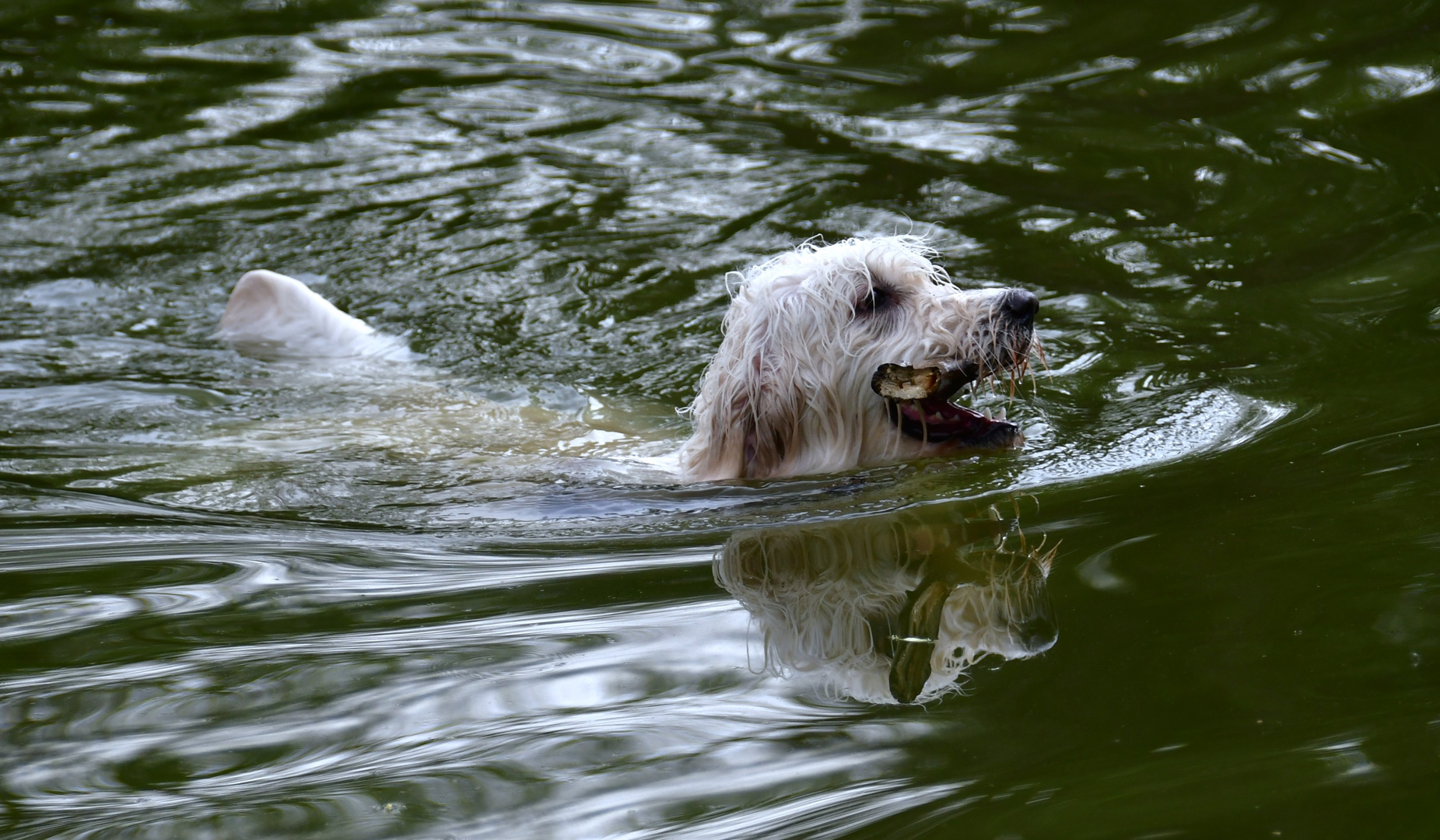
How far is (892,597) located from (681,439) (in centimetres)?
278

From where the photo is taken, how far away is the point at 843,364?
16.0ft

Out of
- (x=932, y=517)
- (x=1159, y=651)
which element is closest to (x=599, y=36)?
(x=932, y=517)

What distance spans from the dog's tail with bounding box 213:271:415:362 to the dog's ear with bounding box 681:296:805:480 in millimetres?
2398

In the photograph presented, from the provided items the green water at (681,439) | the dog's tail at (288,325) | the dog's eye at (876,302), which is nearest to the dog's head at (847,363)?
the dog's eye at (876,302)

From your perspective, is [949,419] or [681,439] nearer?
[949,419]

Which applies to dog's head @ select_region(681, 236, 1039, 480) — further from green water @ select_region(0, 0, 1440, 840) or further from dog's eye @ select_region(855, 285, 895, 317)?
green water @ select_region(0, 0, 1440, 840)

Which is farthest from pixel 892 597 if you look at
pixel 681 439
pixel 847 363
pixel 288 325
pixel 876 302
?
pixel 288 325

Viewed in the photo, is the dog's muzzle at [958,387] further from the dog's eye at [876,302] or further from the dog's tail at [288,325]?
the dog's tail at [288,325]

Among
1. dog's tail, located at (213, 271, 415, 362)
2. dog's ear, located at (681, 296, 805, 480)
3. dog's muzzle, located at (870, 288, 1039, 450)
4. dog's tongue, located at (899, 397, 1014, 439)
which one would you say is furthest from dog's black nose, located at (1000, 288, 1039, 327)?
dog's tail, located at (213, 271, 415, 362)

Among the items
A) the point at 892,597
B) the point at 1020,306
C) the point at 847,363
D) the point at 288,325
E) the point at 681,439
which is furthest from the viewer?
the point at 288,325

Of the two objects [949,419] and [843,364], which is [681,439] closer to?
[843,364]

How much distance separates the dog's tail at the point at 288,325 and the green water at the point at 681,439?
145mm

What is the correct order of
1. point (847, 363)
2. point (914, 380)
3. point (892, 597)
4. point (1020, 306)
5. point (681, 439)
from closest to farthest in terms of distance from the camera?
point (892, 597) → point (1020, 306) → point (914, 380) → point (847, 363) → point (681, 439)

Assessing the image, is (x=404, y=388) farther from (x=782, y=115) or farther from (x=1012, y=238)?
(x=782, y=115)
